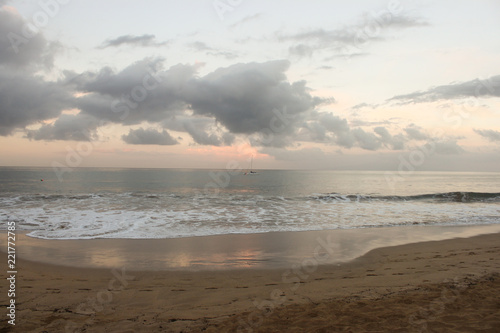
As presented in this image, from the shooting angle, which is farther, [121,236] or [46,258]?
[121,236]

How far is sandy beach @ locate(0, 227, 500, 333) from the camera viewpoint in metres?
4.97

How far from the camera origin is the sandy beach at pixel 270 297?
196 inches

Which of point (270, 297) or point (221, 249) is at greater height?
point (270, 297)

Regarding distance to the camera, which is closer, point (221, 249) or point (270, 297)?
point (270, 297)

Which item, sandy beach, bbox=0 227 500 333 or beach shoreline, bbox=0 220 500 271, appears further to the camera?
beach shoreline, bbox=0 220 500 271

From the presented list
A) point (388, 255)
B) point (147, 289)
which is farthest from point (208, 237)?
point (388, 255)

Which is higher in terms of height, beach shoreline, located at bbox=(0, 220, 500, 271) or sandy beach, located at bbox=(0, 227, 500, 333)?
sandy beach, located at bbox=(0, 227, 500, 333)

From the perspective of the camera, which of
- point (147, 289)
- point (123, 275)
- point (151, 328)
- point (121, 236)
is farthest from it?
point (121, 236)

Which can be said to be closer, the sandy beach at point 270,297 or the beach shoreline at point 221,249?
the sandy beach at point 270,297

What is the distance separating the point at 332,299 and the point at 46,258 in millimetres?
9807

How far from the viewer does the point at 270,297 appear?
634 centimetres

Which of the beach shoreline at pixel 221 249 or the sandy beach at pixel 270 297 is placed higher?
the sandy beach at pixel 270 297

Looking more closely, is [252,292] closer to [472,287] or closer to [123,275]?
[123,275]

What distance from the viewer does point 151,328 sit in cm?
503
